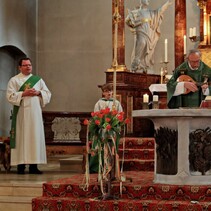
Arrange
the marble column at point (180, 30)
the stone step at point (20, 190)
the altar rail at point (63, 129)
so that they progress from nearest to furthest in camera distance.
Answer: the stone step at point (20, 190) → the marble column at point (180, 30) → the altar rail at point (63, 129)

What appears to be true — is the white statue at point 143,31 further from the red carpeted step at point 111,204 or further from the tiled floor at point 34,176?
the red carpeted step at point 111,204

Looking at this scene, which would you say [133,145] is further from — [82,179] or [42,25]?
[42,25]

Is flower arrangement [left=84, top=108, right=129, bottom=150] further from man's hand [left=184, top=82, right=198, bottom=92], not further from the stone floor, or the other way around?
the stone floor

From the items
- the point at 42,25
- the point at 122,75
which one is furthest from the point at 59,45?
the point at 122,75

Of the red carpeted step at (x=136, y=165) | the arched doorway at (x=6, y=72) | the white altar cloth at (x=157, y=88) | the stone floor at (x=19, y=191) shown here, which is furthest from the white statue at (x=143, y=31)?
the stone floor at (x=19, y=191)

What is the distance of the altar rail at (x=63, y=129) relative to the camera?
13852 millimetres

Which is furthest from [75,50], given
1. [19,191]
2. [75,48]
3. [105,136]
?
[105,136]

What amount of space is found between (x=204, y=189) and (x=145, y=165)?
230 cm

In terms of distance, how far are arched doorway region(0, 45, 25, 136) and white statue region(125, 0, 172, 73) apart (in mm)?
3234

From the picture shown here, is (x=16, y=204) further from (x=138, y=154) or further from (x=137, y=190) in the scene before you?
(x=138, y=154)

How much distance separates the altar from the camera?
A: 6.87 meters

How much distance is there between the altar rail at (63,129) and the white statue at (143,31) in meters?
2.29

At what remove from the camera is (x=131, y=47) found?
14.7 metres

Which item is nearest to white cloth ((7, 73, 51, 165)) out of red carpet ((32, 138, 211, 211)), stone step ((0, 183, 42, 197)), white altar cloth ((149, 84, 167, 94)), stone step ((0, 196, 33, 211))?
stone step ((0, 183, 42, 197))
